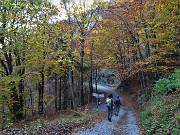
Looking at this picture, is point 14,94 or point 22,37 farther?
point 14,94

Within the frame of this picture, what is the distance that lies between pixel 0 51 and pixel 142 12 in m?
13.7

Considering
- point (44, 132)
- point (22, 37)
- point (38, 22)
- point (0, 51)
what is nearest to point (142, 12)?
point (38, 22)

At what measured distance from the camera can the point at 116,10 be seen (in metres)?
26.5

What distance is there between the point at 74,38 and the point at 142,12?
22.7 ft

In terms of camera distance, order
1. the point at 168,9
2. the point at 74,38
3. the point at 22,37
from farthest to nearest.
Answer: the point at 74,38 → the point at 22,37 → the point at 168,9

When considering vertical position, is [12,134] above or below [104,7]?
below

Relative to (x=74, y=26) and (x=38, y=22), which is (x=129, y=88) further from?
(x=38, y=22)

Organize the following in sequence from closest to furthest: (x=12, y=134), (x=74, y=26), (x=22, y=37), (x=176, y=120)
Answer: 1. (x=176, y=120)
2. (x=12, y=134)
3. (x=22, y=37)
4. (x=74, y=26)

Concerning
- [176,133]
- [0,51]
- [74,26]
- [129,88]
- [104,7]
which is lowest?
[129,88]

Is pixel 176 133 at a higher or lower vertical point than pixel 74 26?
lower

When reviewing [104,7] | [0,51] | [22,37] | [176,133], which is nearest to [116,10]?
[104,7]

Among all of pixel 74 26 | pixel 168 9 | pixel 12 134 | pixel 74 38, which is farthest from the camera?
pixel 74 26

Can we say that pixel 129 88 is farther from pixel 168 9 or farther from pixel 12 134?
pixel 12 134

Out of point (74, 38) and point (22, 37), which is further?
point (74, 38)
